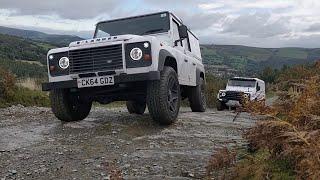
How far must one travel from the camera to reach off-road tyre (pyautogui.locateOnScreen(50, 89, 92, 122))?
8.07 meters

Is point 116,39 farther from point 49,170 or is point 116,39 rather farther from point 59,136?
point 49,170

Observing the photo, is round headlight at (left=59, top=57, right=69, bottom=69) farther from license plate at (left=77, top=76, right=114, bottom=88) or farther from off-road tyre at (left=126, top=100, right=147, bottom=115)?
off-road tyre at (left=126, top=100, right=147, bottom=115)

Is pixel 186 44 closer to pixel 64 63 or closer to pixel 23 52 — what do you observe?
pixel 64 63

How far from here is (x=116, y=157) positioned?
5.43 meters

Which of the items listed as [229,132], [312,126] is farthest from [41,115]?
[312,126]

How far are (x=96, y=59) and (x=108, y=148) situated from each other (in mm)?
1936

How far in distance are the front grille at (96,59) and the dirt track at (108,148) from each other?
945 millimetres

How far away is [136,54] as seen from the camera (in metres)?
7.20

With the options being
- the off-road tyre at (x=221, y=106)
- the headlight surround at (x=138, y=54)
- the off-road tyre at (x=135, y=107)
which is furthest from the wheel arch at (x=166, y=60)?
the off-road tyre at (x=221, y=106)

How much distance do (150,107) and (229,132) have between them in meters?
1.51

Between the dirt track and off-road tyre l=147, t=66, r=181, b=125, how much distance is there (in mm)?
208

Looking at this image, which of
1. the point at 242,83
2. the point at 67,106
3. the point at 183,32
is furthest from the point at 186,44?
the point at 242,83

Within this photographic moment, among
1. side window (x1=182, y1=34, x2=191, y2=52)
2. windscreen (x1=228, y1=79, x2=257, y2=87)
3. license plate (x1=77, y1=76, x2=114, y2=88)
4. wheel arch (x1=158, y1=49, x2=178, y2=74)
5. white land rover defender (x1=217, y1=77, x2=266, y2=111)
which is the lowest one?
white land rover defender (x1=217, y1=77, x2=266, y2=111)

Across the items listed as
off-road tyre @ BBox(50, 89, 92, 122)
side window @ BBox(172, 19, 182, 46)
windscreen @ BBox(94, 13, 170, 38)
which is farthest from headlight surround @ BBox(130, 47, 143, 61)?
side window @ BBox(172, 19, 182, 46)
